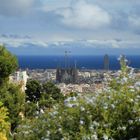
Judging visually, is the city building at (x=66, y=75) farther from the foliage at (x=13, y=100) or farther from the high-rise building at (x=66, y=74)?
the foliage at (x=13, y=100)

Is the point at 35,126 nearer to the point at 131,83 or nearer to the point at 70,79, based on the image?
the point at 131,83

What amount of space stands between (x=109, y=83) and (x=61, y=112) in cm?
78

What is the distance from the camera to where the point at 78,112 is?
7.42 m

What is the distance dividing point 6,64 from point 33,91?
15.6m

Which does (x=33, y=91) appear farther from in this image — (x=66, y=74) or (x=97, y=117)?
(x=66, y=74)

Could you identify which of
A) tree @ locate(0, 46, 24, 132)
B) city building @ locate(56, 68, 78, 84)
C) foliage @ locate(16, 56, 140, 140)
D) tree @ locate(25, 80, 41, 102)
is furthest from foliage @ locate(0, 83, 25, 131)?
city building @ locate(56, 68, 78, 84)

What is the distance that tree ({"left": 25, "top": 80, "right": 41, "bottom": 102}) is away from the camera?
3884cm

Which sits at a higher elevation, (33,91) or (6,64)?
(6,64)

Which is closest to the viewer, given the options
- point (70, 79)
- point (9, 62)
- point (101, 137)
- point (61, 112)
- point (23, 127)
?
point (101, 137)

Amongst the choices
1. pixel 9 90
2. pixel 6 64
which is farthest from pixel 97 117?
pixel 9 90

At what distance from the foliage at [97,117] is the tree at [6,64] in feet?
52.6

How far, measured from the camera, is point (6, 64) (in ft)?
78.6

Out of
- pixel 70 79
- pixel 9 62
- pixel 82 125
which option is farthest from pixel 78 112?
pixel 70 79

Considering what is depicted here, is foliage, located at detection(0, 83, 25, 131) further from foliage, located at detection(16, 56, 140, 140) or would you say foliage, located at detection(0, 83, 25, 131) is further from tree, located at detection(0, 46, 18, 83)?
foliage, located at detection(16, 56, 140, 140)
